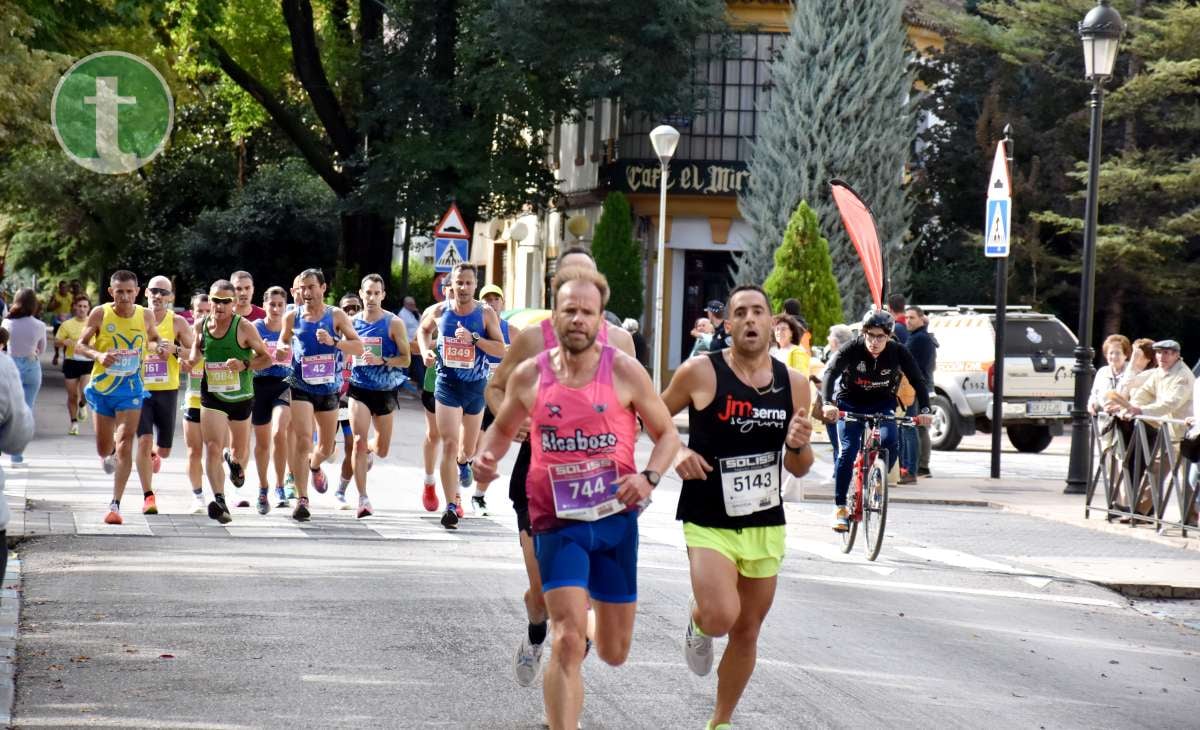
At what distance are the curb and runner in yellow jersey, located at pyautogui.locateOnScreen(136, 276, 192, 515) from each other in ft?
8.60

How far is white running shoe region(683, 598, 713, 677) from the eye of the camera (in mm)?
7191

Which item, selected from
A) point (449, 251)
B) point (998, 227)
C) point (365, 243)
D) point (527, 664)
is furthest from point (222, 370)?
point (365, 243)

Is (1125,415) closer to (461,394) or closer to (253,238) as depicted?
(461,394)

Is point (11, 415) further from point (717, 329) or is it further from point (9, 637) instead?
point (717, 329)

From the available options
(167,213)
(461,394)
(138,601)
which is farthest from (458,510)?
(167,213)

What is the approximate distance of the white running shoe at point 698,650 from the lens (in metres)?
7.19

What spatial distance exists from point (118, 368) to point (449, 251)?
53.4ft

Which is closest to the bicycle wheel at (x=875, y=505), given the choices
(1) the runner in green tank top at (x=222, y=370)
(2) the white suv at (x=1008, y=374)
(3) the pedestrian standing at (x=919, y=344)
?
(1) the runner in green tank top at (x=222, y=370)

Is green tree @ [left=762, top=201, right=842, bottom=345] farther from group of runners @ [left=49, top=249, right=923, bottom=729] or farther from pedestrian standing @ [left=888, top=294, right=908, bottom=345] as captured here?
group of runners @ [left=49, top=249, right=923, bottom=729]

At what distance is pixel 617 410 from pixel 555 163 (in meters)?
43.8

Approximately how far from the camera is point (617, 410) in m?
6.55

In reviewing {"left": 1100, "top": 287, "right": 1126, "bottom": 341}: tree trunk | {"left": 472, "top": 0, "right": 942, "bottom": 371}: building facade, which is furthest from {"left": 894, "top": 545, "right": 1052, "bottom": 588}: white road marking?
{"left": 472, "top": 0, "right": 942, "bottom": 371}: building facade

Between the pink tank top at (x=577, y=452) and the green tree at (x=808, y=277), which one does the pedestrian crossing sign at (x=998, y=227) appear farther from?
the pink tank top at (x=577, y=452)

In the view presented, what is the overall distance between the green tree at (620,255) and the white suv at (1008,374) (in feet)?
46.0
